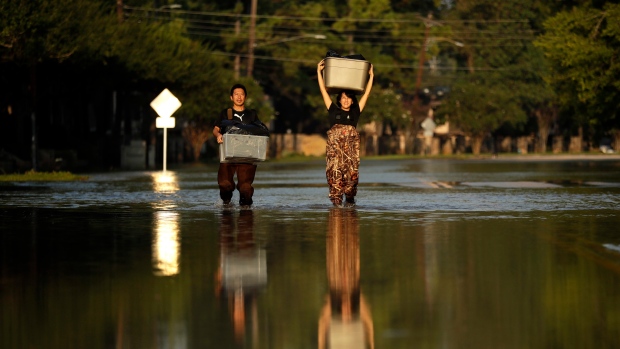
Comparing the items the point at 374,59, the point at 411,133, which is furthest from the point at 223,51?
the point at 411,133

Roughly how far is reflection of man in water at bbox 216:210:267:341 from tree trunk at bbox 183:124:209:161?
5855 centimetres

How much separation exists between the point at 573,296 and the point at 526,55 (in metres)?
110

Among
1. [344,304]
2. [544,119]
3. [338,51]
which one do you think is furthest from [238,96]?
[544,119]

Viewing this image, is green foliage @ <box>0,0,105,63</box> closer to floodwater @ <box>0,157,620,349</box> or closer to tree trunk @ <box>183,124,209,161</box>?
floodwater @ <box>0,157,620,349</box>

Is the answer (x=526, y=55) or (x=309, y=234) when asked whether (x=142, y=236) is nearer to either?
(x=309, y=234)

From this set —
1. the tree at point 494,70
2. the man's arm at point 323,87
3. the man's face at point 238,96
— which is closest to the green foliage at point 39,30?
the man's face at point 238,96

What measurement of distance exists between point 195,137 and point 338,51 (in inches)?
1084

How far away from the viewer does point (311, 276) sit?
40.9 feet

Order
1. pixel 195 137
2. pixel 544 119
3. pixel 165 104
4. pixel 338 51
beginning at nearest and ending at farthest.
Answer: pixel 165 104, pixel 195 137, pixel 338 51, pixel 544 119

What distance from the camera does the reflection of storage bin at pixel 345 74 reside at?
22.0 m

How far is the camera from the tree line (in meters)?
47.3

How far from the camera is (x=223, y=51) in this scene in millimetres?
92812

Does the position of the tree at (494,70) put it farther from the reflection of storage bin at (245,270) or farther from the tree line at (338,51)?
the reflection of storage bin at (245,270)

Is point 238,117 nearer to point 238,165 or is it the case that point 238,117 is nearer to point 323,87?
point 238,165
